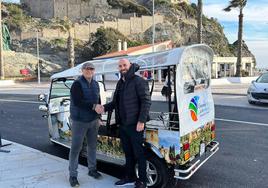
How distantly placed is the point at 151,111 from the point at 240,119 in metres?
7.35

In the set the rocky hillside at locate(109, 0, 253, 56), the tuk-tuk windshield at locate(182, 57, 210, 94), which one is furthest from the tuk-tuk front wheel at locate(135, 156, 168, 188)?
the rocky hillside at locate(109, 0, 253, 56)

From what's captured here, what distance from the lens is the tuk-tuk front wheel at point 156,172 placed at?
17.7 ft

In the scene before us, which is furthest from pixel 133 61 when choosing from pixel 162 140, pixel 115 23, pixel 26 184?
pixel 115 23

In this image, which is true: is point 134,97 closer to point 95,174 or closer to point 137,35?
point 95,174

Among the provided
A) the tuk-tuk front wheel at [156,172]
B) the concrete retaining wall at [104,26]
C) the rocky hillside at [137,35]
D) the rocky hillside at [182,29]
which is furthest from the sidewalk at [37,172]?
the rocky hillside at [182,29]

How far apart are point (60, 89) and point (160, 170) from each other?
3.67 m

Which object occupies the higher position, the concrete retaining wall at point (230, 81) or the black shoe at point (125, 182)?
the concrete retaining wall at point (230, 81)

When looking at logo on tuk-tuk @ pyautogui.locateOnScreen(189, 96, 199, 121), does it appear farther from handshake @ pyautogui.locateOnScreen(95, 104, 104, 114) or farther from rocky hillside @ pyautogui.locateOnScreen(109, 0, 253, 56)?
rocky hillside @ pyautogui.locateOnScreen(109, 0, 253, 56)

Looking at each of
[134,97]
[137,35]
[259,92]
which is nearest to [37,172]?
[134,97]

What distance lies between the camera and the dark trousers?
17.4ft

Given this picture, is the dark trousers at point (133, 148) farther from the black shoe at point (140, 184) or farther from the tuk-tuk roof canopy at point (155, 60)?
the tuk-tuk roof canopy at point (155, 60)

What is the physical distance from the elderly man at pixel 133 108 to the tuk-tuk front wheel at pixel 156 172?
177mm

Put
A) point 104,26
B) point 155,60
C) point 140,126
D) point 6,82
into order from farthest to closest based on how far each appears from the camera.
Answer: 1. point 104,26
2. point 6,82
3. point 155,60
4. point 140,126

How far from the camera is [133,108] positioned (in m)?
5.25
